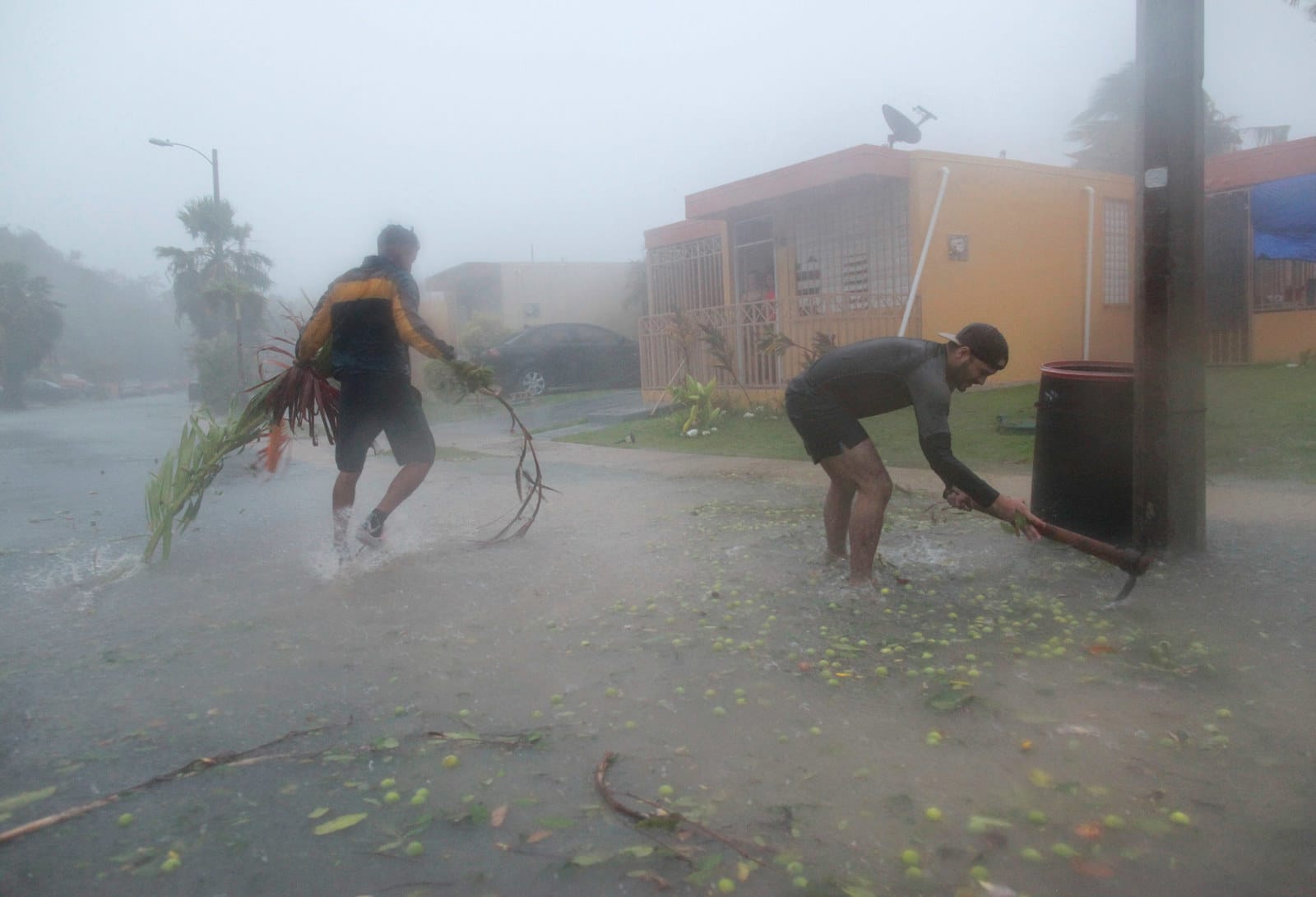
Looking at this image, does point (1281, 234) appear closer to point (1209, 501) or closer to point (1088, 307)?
point (1088, 307)

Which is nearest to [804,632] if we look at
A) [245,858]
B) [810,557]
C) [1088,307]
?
[810,557]

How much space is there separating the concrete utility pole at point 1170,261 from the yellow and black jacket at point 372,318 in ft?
11.4

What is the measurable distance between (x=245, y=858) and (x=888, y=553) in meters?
3.76

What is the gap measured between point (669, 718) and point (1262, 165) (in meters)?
13.8

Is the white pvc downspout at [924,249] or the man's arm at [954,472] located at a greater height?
the white pvc downspout at [924,249]

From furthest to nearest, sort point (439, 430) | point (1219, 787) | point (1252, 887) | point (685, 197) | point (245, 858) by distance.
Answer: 1. point (439, 430)
2. point (685, 197)
3. point (1219, 787)
4. point (245, 858)
5. point (1252, 887)

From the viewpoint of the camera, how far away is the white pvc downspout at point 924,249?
39.0 feet

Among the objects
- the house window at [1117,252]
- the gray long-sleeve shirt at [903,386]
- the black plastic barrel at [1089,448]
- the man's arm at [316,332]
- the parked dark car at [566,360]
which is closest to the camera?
the gray long-sleeve shirt at [903,386]

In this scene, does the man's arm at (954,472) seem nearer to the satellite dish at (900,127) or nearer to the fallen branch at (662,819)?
the fallen branch at (662,819)

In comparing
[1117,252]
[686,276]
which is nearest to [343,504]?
[686,276]

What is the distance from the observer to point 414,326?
17.2ft

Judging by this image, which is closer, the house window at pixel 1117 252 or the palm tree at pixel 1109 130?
the house window at pixel 1117 252

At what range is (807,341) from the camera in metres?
13.0

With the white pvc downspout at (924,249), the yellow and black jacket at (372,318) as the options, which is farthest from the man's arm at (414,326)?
the white pvc downspout at (924,249)
